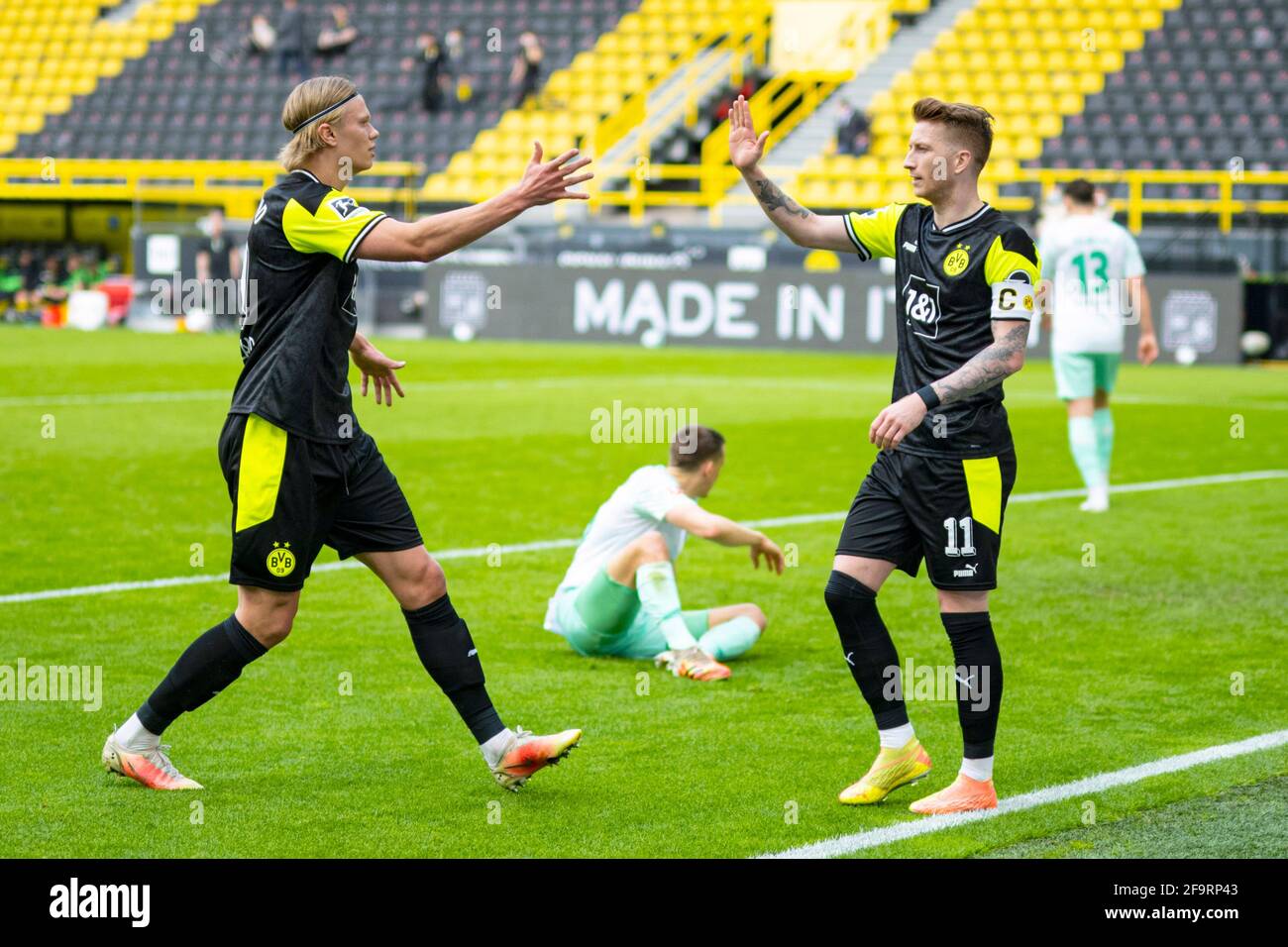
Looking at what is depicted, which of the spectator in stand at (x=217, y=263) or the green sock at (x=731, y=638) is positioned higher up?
the spectator in stand at (x=217, y=263)

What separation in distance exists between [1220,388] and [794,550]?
12.1m

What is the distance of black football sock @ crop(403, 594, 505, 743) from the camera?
17.5 ft

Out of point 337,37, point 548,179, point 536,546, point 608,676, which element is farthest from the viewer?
point 337,37

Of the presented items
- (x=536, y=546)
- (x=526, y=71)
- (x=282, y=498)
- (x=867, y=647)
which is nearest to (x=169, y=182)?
(x=526, y=71)

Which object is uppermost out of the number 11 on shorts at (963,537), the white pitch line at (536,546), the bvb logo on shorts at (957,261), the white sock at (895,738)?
the bvb logo on shorts at (957,261)

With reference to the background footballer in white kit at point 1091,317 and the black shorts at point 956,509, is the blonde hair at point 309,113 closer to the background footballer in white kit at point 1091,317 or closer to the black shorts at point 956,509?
the black shorts at point 956,509

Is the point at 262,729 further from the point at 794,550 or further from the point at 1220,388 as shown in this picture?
the point at 1220,388

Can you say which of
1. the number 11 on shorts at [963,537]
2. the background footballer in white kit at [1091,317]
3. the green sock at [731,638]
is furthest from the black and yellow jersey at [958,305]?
the background footballer in white kit at [1091,317]

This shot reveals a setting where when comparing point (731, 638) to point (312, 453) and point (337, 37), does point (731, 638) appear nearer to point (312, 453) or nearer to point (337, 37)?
point (312, 453)

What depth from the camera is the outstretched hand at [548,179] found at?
185 inches

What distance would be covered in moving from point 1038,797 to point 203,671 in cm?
245

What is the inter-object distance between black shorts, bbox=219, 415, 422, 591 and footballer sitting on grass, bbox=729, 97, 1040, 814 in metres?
1.45

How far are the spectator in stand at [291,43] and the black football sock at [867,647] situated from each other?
3240cm

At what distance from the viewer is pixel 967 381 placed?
5.00 meters
